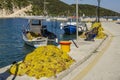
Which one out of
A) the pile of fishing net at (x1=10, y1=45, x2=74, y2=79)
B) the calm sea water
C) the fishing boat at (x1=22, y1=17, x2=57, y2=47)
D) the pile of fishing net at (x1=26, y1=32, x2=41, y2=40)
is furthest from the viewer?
the pile of fishing net at (x1=26, y1=32, x2=41, y2=40)

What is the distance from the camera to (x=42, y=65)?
13625 millimetres

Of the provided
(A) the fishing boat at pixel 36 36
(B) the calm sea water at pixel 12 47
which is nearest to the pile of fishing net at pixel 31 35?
(A) the fishing boat at pixel 36 36

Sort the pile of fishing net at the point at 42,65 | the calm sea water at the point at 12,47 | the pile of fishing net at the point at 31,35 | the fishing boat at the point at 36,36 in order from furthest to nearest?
the pile of fishing net at the point at 31,35 → the fishing boat at the point at 36,36 → the calm sea water at the point at 12,47 → the pile of fishing net at the point at 42,65

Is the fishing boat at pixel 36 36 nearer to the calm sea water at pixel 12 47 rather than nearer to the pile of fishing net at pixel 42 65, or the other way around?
the calm sea water at pixel 12 47

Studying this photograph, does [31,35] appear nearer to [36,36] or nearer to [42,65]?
[36,36]

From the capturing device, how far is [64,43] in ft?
69.9

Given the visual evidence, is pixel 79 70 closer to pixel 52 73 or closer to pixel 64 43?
pixel 52 73

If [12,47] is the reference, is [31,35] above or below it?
above

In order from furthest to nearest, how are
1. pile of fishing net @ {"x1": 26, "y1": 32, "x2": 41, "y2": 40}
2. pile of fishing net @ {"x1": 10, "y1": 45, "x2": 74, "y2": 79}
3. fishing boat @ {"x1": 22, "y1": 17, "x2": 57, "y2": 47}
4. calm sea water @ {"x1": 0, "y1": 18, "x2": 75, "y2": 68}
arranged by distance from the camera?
pile of fishing net @ {"x1": 26, "y1": 32, "x2": 41, "y2": 40}
fishing boat @ {"x1": 22, "y1": 17, "x2": 57, "y2": 47}
calm sea water @ {"x1": 0, "y1": 18, "x2": 75, "y2": 68}
pile of fishing net @ {"x1": 10, "y1": 45, "x2": 74, "y2": 79}

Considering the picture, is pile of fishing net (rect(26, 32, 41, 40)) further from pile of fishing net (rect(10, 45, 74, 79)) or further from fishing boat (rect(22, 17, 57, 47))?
pile of fishing net (rect(10, 45, 74, 79))

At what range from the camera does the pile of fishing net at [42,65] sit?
1327 cm

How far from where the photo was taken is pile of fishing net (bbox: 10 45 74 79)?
523 inches

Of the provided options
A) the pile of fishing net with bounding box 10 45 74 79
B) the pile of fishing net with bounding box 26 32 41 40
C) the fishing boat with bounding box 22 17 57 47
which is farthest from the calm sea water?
the pile of fishing net with bounding box 10 45 74 79

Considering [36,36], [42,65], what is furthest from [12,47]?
[42,65]
